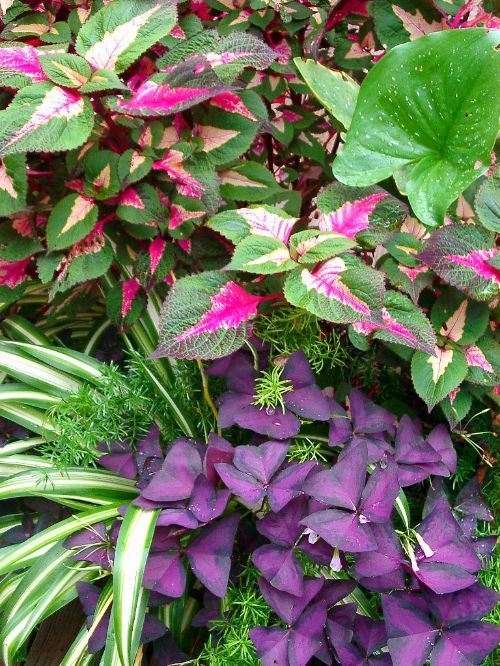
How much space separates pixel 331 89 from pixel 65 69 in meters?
0.36

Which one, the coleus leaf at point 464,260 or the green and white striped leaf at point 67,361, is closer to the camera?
the coleus leaf at point 464,260

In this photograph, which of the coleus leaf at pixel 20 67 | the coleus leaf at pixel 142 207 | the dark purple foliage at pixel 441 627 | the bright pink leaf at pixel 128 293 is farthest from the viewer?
the bright pink leaf at pixel 128 293

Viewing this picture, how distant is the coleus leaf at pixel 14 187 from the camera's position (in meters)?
0.87

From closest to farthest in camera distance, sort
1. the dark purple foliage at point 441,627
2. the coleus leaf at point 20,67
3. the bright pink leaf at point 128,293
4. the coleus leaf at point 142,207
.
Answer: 1. the dark purple foliage at point 441,627
2. the coleus leaf at point 20,67
3. the coleus leaf at point 142,207
4. the bright pink leaf at point 128,293

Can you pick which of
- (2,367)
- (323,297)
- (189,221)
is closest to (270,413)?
(323,297)

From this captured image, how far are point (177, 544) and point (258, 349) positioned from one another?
0.28 meters

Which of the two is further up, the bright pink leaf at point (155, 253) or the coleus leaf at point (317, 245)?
the coleus leaf at point (317, 245)

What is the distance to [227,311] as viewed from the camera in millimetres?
770

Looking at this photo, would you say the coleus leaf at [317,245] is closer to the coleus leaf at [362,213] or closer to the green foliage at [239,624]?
the coleus leaf at [362,213]

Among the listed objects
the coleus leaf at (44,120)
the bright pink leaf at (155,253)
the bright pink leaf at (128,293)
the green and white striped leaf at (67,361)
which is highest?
the coleus leaf at (44,120)

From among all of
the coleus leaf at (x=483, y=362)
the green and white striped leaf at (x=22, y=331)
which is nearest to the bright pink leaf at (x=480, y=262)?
the coleus leaf at (x=483, y=362)

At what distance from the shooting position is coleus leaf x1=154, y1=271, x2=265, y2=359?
2.37 ft

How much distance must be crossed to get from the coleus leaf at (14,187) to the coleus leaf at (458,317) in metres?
0.57

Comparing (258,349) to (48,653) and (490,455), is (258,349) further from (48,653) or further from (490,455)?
(48,653)
